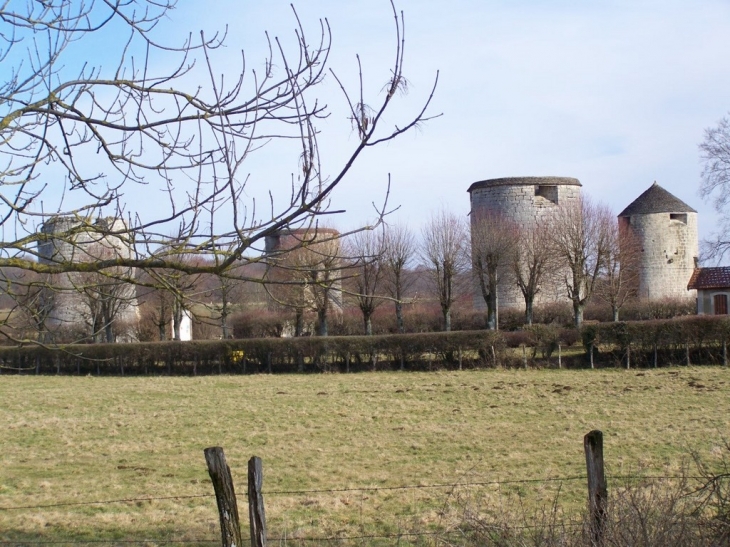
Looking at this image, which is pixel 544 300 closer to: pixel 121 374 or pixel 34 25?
pixel 121 374

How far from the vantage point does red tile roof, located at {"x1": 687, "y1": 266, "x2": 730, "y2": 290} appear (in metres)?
28.8

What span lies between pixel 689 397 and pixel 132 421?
11.1m

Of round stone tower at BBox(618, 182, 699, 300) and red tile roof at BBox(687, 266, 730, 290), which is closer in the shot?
red tile roof at BBox(687, 266, 730, 290)

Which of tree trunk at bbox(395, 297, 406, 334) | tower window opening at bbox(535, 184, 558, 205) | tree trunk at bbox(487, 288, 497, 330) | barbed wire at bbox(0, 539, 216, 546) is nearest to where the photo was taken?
barbed wire at bbox(0, 539, 216, 546)

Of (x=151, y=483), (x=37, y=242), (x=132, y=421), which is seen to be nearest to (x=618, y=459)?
(x=151, y=483)

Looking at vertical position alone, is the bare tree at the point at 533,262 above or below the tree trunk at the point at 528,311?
above

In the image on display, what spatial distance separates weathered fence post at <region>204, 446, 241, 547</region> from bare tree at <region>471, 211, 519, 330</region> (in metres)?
26.3

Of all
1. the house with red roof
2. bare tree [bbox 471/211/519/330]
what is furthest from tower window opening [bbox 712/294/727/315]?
bare tree [bbox 471/211/519/330]

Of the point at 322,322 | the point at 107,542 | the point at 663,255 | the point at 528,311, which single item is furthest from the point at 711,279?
the point at 107,542

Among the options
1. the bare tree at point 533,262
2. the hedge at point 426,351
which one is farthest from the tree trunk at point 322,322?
the bare tree at point 533,262

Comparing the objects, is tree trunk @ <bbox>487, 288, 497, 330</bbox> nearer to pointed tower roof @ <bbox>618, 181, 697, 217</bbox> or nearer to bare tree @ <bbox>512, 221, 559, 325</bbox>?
bare tree @ <bbox>512, 221, 559, 325</bbox>

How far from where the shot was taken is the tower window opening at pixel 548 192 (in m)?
32.1

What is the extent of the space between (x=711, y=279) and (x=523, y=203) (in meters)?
7.72

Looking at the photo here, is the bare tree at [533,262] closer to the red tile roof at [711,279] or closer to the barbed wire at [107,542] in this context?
the red tile roof at [711,279]
